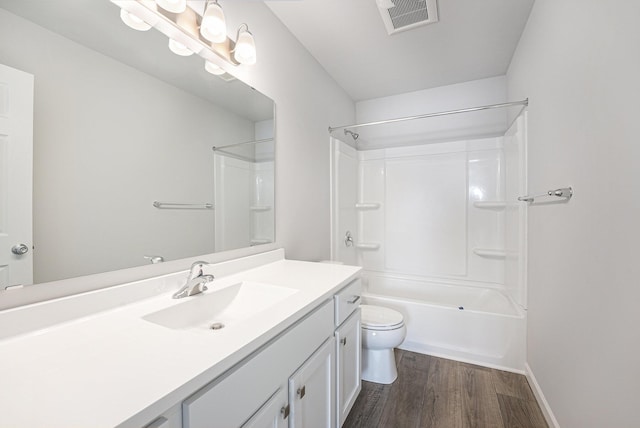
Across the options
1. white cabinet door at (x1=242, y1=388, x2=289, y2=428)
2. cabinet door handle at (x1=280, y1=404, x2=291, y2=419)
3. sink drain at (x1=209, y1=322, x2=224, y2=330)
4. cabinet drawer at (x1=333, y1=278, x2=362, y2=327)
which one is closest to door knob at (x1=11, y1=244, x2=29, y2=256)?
sink drain at (x1=209, y1=322, x2=224, y2=330)

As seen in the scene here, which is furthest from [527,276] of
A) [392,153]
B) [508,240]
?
[392,153]

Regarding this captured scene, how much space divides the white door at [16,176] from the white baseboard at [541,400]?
2294mm

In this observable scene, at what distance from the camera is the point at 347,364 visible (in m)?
1.37

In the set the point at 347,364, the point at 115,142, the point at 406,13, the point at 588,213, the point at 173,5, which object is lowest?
the point at 347,364

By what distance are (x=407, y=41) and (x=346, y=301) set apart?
6.43ft

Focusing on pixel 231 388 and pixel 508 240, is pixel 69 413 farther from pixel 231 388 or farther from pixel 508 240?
pixel 508 240

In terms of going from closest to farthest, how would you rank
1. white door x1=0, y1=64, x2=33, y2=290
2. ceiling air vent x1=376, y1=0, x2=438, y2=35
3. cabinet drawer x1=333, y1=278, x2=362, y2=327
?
white door x1=0, y1=64, x2=33, y2=290 < cabinet drawer x1=333, y1=278, x2=362, y2=327 < ceiling air vent x1=376, y1=0, x2=438, y2=35

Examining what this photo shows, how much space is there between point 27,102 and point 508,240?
3028 mm

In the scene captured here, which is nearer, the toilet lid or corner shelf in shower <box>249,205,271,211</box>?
corner shelf in shower <box>249,205,271,211</box>

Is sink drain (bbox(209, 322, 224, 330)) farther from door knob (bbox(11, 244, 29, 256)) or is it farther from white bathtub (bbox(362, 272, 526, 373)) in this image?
white bathtub (bbox(362, 272, 526, 373))

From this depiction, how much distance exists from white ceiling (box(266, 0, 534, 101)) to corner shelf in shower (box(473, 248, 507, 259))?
5.52ft

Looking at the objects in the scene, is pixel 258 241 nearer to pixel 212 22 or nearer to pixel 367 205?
pixel 212 22

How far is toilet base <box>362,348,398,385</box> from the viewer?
1.83 metres

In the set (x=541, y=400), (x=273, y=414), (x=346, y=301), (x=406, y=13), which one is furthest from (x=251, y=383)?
(x=406, y=13)
